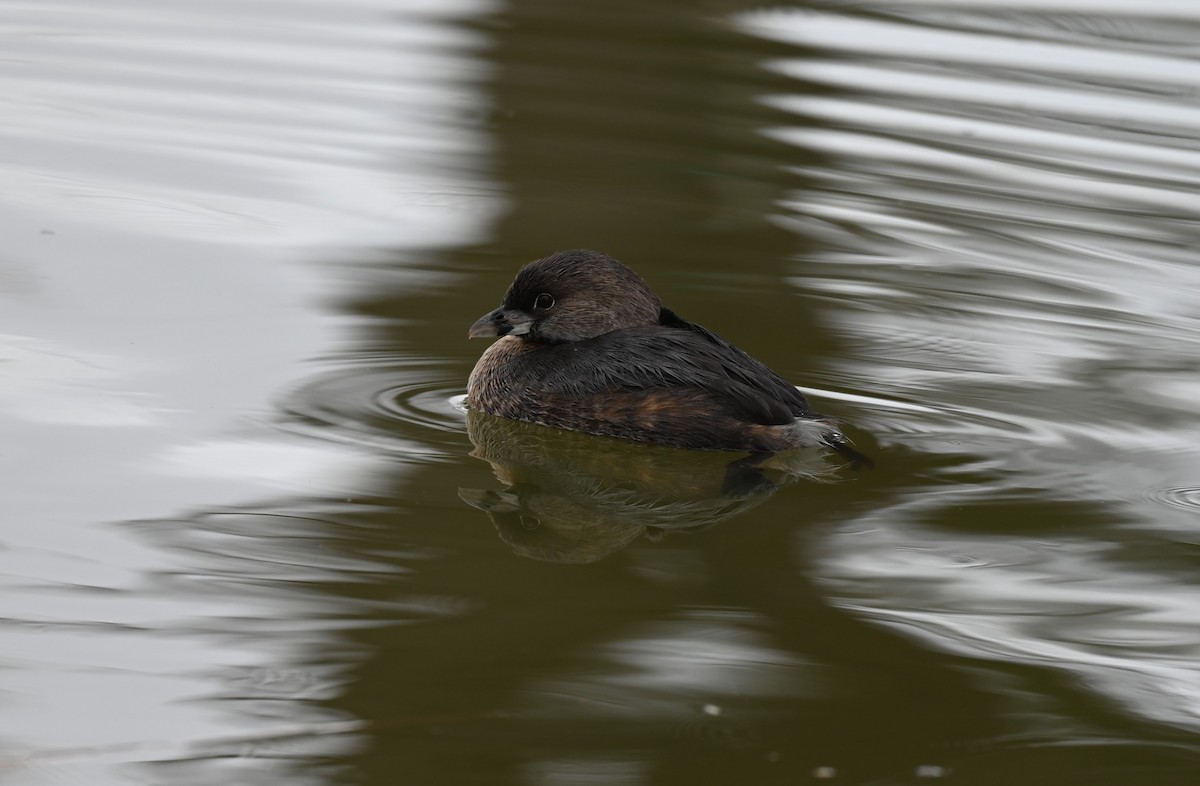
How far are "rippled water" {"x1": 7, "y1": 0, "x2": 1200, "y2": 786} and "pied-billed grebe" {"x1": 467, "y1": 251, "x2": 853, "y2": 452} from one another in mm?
123

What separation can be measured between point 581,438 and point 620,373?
0.91ft

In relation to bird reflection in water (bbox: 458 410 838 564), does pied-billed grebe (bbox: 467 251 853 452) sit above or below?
above

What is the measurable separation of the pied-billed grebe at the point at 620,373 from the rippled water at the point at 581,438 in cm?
12

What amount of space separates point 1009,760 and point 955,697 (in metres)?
0.28

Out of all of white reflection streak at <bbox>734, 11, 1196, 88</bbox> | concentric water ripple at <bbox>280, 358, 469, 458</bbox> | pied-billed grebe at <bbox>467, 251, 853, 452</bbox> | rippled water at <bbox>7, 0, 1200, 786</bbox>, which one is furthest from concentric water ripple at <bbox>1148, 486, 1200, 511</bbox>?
white reflection streak at <bbox>734, 11, 1196, 88</bbox>

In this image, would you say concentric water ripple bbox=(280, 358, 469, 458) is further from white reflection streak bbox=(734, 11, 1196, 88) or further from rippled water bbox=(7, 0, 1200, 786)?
white reflection streak bbox=(734, 11, 1196, 88)

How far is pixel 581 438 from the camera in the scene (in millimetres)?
5695

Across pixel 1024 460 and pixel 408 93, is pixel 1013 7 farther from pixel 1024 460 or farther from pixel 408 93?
pixel 1024 460

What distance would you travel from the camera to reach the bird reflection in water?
15.9 ft

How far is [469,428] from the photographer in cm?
569

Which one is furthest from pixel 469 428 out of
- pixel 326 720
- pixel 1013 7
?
pixel 1013 7


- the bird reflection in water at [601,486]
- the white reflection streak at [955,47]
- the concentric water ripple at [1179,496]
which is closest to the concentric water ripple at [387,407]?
the bird reflection in water at [601,486]

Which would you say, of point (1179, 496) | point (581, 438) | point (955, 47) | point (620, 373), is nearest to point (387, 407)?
point (581, 438)

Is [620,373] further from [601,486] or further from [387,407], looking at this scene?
[387,407]
